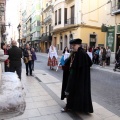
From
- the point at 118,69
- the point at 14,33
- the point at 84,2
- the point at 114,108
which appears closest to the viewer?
the point at 114,108

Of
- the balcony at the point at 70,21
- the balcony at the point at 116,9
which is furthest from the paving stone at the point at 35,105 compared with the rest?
the balcony at the point at 70,21

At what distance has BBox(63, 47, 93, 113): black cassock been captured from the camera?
4.66 m

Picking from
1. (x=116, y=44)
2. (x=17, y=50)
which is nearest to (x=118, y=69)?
(x=116, y=44)

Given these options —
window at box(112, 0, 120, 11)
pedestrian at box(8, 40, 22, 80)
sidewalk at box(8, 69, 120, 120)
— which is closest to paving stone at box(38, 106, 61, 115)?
sidewalk at box(8, 69, 120, 120)

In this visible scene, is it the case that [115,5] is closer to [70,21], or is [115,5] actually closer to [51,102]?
[70,21]

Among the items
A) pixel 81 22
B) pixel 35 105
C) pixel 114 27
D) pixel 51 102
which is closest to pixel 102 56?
pixel 114 27

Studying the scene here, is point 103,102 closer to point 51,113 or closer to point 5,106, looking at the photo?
point 51,113

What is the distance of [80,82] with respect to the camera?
4.66 metres

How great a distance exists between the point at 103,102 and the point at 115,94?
1234 millimetres

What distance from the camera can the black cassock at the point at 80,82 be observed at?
466 cm

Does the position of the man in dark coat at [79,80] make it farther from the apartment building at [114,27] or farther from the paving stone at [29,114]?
the apartment building at [114,27]

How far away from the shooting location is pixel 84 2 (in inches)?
1124

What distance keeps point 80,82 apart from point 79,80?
0.05 meters

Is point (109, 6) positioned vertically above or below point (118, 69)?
above
